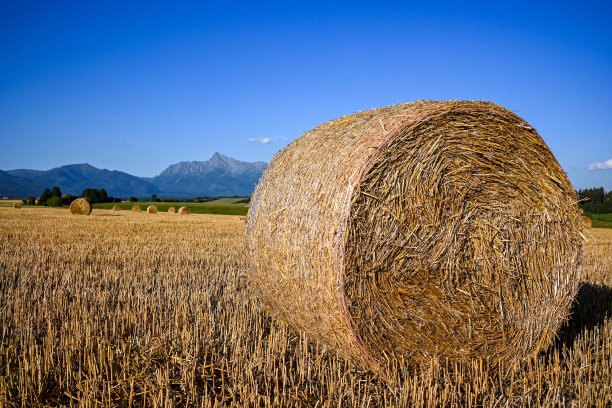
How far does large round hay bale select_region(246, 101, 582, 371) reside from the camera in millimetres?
3434

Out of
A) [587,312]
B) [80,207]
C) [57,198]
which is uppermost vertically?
[57,198]

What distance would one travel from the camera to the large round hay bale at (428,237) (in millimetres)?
3434

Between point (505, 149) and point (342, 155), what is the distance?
1.55 meters

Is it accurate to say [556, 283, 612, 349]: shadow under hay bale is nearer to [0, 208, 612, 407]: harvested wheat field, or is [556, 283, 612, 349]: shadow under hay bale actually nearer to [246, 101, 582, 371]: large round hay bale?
[0, 208, 612, 407]: harvested wheat field

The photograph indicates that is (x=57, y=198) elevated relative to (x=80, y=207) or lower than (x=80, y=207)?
elevated

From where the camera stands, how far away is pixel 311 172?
396 cm

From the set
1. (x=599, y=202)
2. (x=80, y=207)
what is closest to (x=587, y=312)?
(x=80, y=207)

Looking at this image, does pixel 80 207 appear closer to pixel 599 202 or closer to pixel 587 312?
pixel 587 312

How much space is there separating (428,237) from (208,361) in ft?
6.91

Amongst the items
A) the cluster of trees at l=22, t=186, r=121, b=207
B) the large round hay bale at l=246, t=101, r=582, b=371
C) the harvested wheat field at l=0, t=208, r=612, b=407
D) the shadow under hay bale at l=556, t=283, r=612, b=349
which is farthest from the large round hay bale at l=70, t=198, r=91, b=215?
the cluster of trees at l=22, t=186, r=121, b=207

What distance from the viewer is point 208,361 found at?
3502mm

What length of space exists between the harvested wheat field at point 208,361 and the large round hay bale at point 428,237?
263mm

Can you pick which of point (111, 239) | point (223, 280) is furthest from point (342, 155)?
point (111, 239)

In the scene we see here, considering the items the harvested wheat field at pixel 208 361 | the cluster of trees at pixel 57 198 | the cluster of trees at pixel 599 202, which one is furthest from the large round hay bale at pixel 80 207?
the cluster of trees at pixel 599 202
